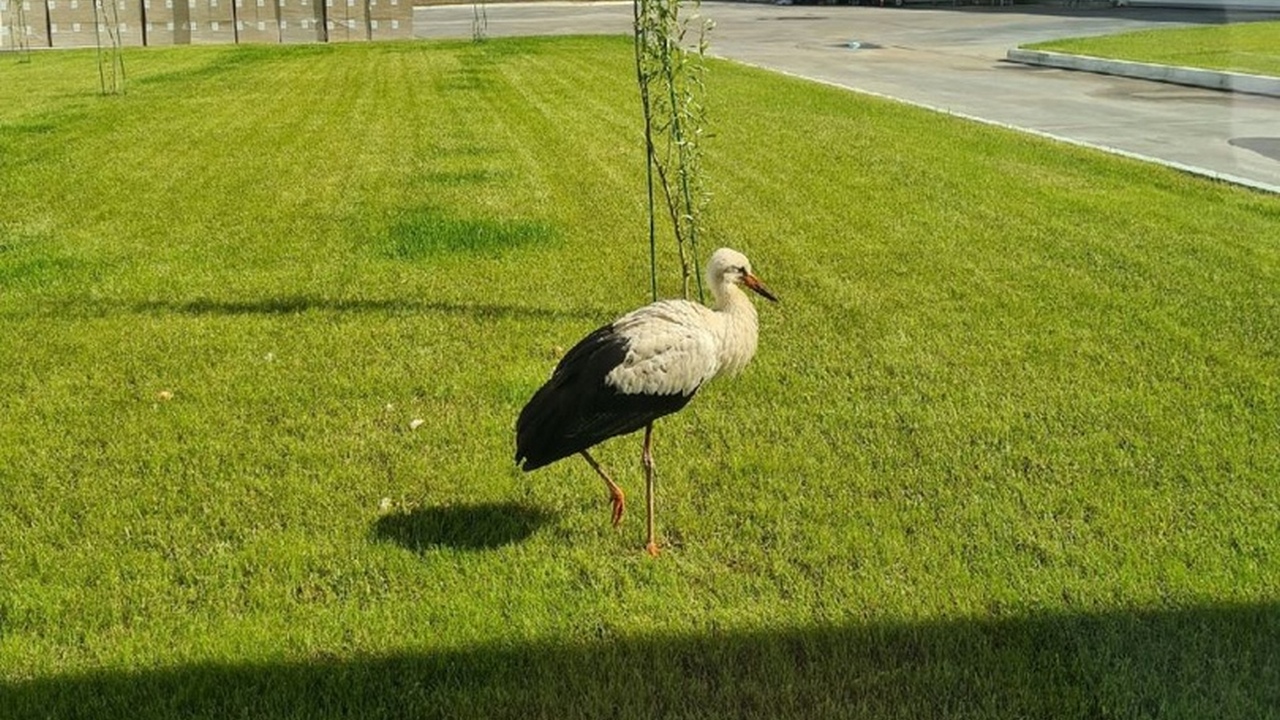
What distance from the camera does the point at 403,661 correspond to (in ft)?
12.1

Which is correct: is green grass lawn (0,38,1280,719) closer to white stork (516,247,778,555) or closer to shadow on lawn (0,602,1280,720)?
shadow on lawn (0,602,1280,720)

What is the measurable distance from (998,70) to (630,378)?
64.4 ft

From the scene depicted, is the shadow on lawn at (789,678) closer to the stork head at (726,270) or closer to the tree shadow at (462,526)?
the tree shadow at (462,526)

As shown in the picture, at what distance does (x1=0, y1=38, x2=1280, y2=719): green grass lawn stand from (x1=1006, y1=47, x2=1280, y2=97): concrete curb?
836 cm

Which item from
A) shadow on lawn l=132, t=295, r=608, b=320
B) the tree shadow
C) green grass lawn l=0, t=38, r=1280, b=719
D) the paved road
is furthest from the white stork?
the paved road

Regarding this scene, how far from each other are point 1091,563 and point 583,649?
1818 millimetres

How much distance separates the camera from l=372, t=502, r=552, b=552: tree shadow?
4426mm

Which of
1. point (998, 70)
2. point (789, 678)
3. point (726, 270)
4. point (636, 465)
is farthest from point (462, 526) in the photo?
point (998, 70)

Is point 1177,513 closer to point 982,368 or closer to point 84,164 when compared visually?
point 982,368

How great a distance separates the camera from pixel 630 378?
411cm

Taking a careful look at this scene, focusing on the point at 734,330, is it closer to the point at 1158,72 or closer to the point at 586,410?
the point at 586,410

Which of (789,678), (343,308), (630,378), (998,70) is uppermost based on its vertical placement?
(998,70)

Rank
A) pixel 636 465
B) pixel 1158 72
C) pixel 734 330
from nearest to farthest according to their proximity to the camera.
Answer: pixel 734 330 < pixel 636 465 < pixel 1158 72

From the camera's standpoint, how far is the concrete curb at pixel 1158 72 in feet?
57.3
